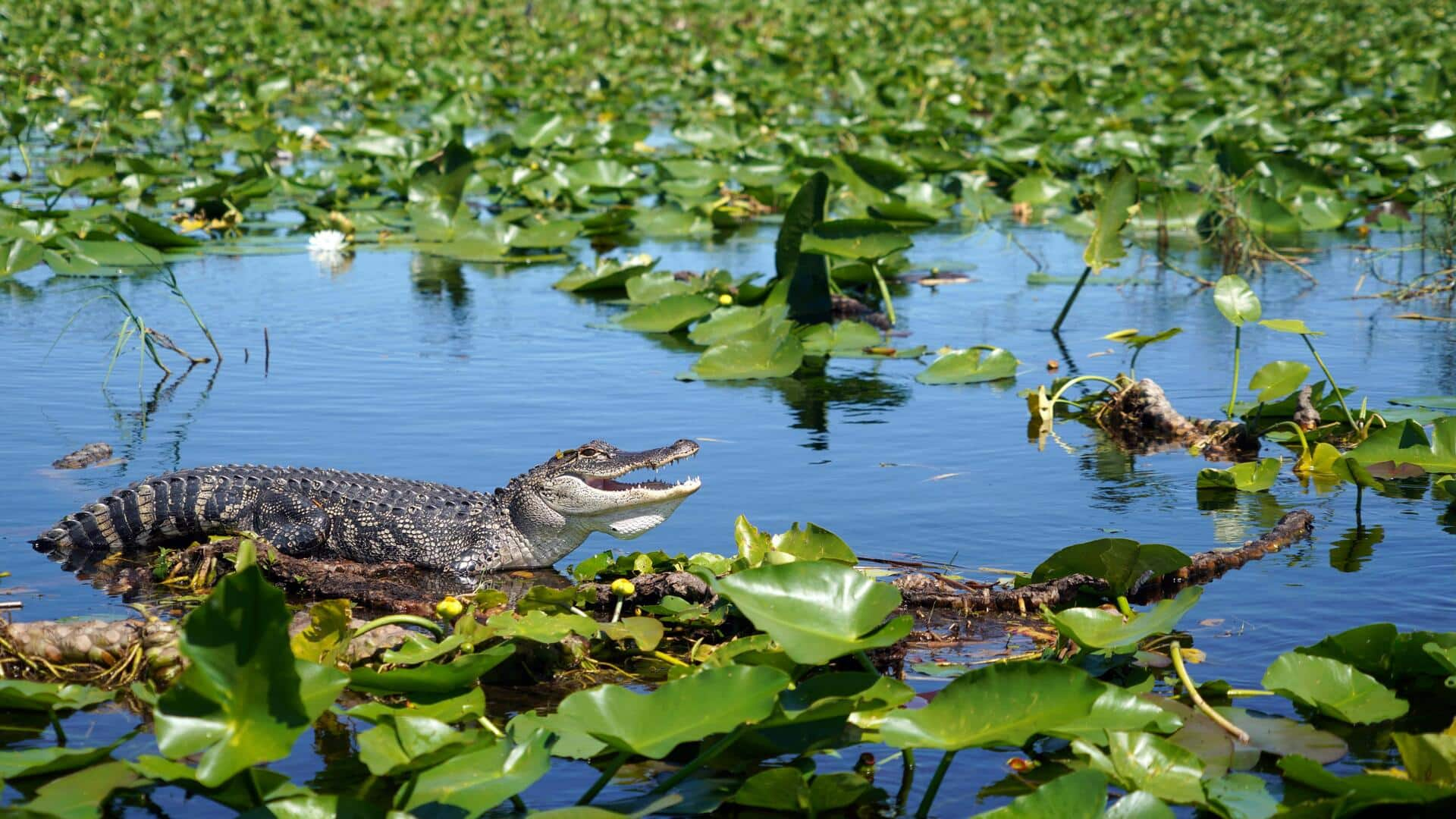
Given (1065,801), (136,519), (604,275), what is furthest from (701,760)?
(604,275)

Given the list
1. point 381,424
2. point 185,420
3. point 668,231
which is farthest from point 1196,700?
point 668,231

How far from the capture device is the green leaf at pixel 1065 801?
2820 mm

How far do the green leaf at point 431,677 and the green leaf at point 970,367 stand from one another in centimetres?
405

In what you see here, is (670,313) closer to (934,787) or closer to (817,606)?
(817,606)

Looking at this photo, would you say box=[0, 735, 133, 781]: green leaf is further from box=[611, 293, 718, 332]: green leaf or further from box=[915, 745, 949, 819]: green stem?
box=[611, 293, 718, 332]: green leaf

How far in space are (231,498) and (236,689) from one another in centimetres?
259

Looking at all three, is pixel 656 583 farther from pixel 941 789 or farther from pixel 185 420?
pixel 185 420

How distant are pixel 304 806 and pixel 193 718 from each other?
0.95 feet

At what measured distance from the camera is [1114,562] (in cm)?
414

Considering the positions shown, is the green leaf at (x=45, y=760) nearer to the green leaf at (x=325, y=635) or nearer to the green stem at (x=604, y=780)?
the green leaf at (x=325, y=635)

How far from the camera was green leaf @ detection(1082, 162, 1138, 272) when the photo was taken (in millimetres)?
7121

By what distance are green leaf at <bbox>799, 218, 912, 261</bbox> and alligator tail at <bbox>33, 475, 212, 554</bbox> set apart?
11.0 ft

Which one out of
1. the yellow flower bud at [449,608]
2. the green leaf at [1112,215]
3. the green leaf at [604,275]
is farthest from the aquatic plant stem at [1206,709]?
the green leaf at [604,275]

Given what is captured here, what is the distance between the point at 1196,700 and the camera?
3.34 metres
